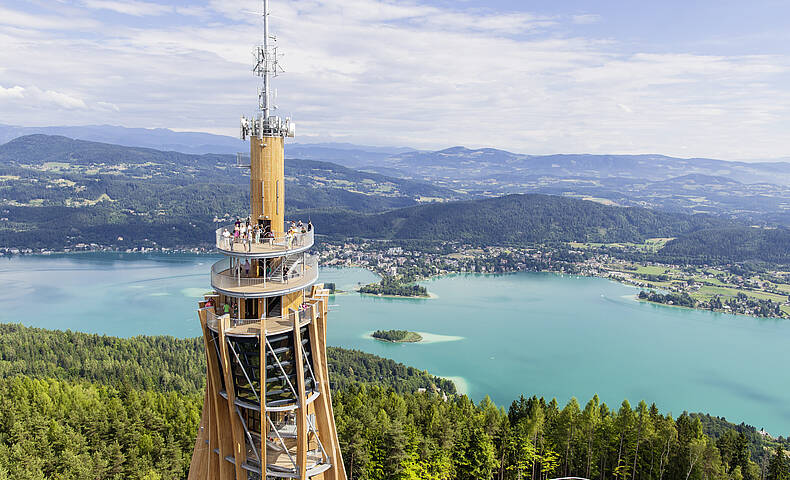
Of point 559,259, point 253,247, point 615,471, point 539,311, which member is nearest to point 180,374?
point 615,471

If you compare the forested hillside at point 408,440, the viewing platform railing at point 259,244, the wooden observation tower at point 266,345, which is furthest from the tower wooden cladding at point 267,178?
the forested hillside at point 408,440

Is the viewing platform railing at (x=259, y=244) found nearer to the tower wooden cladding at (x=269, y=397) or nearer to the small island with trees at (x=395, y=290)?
the tower wooden cladding at (x=269, y=397)

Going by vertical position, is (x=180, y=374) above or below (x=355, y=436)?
below

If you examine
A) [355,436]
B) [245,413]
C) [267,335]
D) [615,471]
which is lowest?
[615,471]

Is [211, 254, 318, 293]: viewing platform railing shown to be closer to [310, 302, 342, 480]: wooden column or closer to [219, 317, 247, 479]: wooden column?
[310, 302, 342, 480]: wooden column

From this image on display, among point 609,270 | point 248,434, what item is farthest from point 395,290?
point 248,434

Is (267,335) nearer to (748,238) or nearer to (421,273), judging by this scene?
(421,273)
